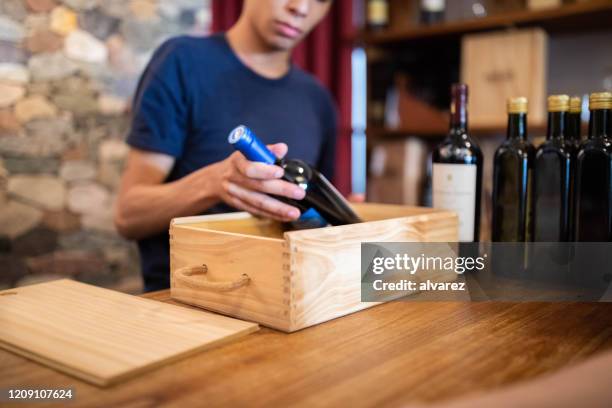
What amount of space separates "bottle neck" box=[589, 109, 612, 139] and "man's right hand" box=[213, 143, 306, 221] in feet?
1.51

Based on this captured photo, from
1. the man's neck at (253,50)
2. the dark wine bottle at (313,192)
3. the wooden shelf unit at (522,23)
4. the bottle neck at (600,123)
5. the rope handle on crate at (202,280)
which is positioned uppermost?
the wooden shelf unit at (522,23)

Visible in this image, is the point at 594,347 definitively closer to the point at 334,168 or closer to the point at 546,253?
the point at 546,253

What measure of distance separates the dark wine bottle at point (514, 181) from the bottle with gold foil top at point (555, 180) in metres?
0.02

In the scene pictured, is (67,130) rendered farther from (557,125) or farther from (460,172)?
(557,125)

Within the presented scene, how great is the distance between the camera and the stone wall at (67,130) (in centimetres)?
228

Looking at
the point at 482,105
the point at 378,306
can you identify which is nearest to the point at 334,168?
the point at 482,105

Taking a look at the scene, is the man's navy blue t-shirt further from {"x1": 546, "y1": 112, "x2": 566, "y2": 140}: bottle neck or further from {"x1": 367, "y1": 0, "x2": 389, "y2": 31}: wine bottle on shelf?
{"x1": 367, "y1": 0, "x2": 389, "y2": 31}: wine bottle on shelf

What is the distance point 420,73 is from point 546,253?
1.87 m

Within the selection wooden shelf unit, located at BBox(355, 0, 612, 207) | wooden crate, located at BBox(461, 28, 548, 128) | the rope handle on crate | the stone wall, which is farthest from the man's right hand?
the stone wall

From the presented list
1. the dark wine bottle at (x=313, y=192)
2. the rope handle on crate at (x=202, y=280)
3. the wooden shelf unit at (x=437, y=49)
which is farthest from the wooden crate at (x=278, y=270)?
the wooden shelf unit at (x=437, y=49)

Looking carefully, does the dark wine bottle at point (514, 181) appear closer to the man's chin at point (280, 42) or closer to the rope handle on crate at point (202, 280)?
the rope handle on crate at point (202, 280)

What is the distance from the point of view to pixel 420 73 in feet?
8.62

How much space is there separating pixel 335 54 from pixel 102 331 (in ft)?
7.49

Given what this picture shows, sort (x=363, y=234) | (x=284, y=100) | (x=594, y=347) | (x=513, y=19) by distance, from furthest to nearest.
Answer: (x=513, y=19), (x=284, y=100), (x=363, y=234), (x=594, y=347)
